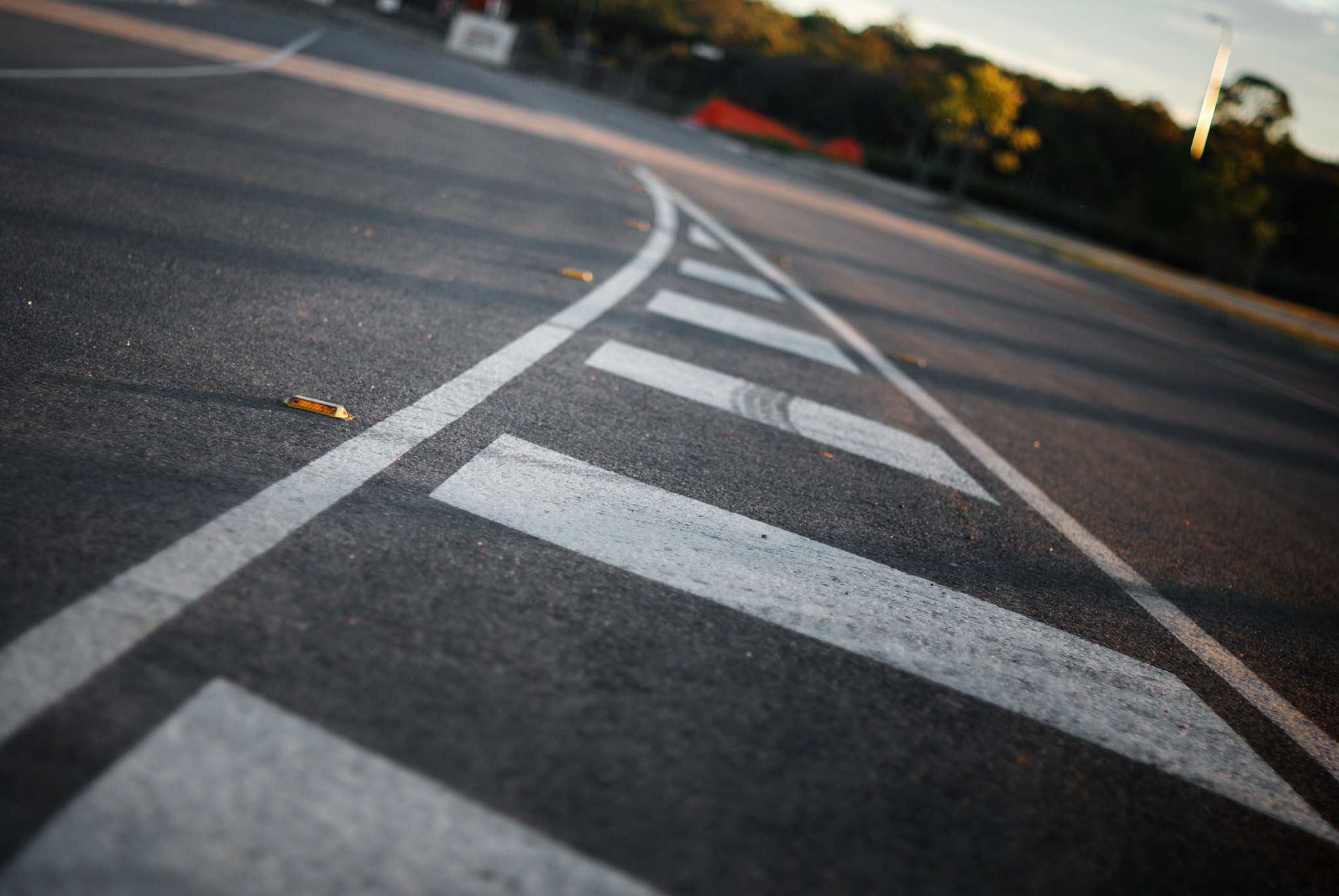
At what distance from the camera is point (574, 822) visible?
6.24 ft

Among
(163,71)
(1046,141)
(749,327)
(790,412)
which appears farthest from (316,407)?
(1046,141)

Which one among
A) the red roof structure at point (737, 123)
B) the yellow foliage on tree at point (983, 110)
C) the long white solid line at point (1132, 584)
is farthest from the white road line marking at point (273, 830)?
the red roof structure at point (737, 123)

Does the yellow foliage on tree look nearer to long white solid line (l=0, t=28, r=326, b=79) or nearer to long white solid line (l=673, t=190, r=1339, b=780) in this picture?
long white solid line (l=0, t=28, r=326, b=79)

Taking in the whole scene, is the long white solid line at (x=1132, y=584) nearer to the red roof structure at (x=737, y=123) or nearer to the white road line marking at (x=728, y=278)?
the white road line marking at (x=728, y=278)

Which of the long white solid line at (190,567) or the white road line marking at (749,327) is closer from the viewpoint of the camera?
the long white solid line at (190,567)

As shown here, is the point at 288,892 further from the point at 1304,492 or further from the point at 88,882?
the point at 1304,492

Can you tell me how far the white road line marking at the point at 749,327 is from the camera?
681 cm

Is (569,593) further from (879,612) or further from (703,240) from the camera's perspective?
(703,240)

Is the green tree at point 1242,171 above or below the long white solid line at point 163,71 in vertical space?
above

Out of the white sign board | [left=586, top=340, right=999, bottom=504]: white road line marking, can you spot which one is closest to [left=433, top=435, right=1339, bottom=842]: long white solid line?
[left=586, top=340, right=999, bottom=504]: white road line marking

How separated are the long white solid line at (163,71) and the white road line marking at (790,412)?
24.1 feet

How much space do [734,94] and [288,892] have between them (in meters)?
73.9

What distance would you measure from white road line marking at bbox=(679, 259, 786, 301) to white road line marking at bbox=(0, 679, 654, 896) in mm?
6952

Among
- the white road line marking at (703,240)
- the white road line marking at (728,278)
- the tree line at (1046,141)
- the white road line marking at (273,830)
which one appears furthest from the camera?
the tree line at (1046,141)
